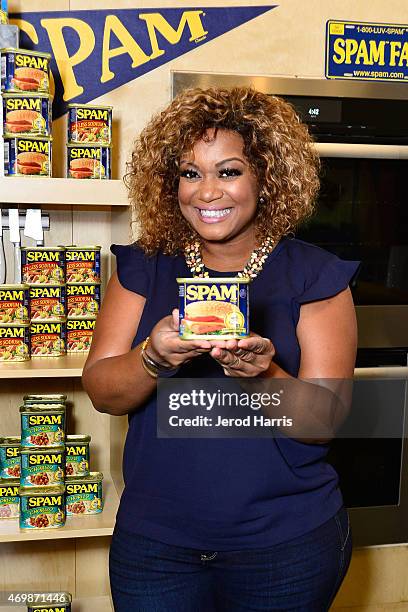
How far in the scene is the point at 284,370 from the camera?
48.8 inches

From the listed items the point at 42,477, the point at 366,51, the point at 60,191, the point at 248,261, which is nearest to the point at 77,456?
the point at 42,477

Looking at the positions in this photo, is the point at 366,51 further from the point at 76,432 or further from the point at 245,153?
the point at 76,432

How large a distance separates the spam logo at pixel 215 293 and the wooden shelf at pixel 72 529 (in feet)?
3.14

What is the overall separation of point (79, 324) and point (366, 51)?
3.52ft

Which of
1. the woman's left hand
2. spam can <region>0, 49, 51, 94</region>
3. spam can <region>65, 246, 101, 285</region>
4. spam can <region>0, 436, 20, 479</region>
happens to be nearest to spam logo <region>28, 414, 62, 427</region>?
spam can <region>0, 436, 20, 479</region>

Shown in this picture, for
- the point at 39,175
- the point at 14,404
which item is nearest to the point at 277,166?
the point at 39,175

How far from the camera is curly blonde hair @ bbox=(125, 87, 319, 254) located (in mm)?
1284

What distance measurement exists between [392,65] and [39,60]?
0.98 m

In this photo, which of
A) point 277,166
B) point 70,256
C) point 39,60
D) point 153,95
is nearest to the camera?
point 277,166

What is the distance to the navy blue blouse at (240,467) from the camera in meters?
1.20

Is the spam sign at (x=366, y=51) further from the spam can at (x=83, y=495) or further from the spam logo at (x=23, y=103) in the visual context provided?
the spam can at (x=83, y=495)

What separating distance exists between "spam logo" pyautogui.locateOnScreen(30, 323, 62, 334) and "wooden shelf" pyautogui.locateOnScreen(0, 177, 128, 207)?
1.01ft

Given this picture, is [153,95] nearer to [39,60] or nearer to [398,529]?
[39,60]

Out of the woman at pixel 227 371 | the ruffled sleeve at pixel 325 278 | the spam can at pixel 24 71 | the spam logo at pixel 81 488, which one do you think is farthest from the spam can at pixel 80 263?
the ruffled sleeve at pixel 325 278
